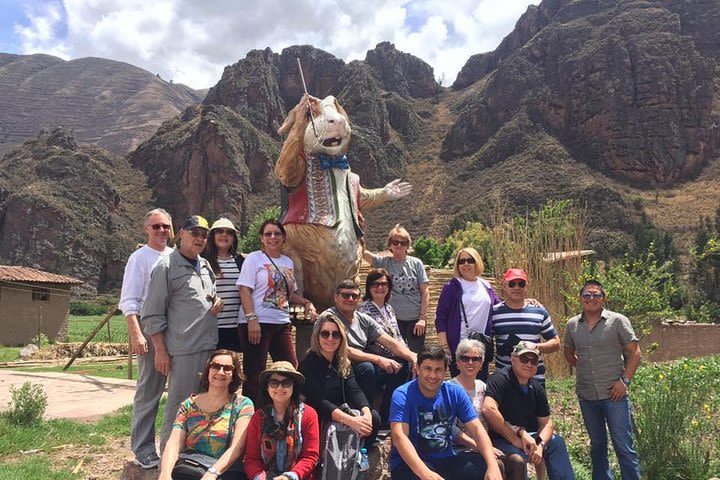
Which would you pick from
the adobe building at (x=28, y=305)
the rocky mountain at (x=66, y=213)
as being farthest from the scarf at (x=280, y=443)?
the rocky mountain at (x=66, y=213)

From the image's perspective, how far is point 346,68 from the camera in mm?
80000

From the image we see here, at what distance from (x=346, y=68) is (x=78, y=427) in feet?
255

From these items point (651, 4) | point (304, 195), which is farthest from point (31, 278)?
point (651, 4)

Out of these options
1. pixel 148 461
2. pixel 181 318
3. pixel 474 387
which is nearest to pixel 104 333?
pixel 148 461

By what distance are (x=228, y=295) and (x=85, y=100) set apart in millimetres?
121587

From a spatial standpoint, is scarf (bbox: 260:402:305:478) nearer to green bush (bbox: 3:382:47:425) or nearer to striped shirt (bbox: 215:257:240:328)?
striped shirt (bbox: 215:257:240:328)

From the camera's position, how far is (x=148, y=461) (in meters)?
3.75

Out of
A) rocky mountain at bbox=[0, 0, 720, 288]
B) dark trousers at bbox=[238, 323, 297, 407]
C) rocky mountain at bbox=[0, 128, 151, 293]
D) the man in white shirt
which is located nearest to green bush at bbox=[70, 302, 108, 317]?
rocky mountain at bbox=[0, 128, 151, 293]

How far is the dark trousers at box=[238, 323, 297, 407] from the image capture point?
392 centimetres

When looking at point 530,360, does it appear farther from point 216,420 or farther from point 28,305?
point 28,305

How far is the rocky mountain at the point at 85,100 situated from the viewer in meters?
103

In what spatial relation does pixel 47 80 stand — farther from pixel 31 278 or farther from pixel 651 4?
pixel 31 278

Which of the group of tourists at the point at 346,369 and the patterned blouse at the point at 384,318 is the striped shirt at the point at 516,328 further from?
the patterned blouse at the point at 384,318

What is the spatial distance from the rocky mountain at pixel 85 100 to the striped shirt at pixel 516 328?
4057 inches
